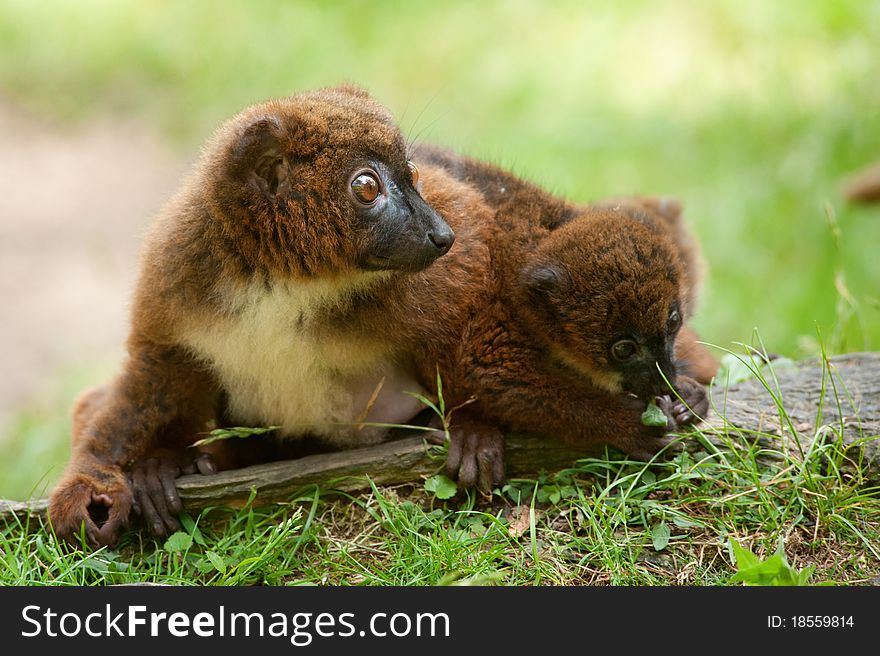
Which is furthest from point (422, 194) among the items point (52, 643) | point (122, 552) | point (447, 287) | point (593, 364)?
point (52, 643)

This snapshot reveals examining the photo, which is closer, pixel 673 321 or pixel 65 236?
pixel 673 321

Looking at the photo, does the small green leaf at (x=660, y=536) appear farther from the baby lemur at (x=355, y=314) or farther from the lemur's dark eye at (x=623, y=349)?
the lemur's dark eye at (x=623, y=349)

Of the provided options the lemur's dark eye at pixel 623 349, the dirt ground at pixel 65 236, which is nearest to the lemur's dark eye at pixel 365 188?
the lemur's dark eye at pixel 623 349

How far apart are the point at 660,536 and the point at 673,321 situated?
3.40 feet

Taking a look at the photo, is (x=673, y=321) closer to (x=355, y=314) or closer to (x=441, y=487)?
(x=441, y=487)

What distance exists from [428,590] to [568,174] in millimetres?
6979

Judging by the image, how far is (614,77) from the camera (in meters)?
11.7

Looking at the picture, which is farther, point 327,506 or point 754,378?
point 754,378

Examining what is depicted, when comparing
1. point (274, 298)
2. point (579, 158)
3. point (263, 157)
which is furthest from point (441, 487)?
point (579, 158)

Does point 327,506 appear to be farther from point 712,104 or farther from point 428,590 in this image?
point 712,104

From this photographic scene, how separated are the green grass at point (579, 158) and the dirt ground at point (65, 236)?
307 millimetres

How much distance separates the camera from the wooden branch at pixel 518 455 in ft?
15.4

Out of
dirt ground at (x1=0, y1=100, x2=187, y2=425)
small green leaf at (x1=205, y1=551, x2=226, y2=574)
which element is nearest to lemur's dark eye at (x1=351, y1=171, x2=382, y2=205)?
small green leaf at (x1=205, y1=551, x2=226, y2=574)

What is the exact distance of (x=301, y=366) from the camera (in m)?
4.73
